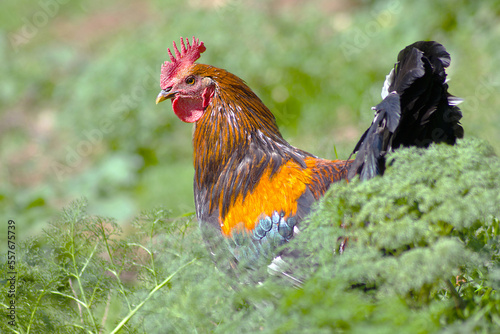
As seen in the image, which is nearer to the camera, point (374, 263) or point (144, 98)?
point (374, 263)

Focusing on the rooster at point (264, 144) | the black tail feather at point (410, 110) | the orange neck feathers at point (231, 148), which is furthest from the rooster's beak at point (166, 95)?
the black tail feather at point (410, 110)

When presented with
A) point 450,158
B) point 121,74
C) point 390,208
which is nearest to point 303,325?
point 390,208

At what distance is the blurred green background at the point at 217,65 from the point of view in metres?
5.43

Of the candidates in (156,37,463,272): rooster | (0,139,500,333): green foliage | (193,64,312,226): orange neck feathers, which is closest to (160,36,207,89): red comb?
(156,37,463,272): rooster

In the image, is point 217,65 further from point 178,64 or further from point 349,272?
point 349,272

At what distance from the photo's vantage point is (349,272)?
1.38 m

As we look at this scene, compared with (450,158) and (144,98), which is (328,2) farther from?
(450,158)

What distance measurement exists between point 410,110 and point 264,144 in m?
0.79

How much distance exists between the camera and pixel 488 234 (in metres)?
1.92

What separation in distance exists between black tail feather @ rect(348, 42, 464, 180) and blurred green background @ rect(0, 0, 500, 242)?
2.79 m

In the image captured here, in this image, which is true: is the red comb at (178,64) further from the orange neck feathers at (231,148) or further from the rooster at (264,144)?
the orange neck feathers at (231,148)

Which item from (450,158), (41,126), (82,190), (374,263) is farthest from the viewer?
(41,126)

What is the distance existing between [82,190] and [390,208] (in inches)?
193

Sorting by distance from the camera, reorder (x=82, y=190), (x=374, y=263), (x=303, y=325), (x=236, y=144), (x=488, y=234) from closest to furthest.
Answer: (x=303, y=325) → (x=374, y=263) → (x=488, y=234) → (x=236, y=144) → (x=82, y=190)
